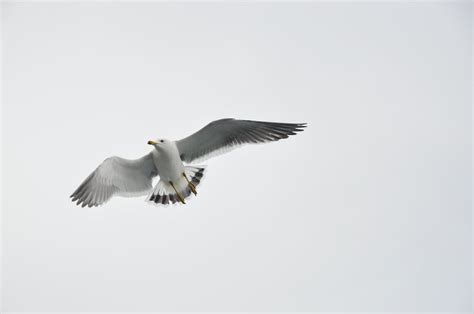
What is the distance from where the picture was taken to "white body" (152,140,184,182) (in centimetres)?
579

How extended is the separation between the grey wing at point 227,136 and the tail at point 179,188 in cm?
16

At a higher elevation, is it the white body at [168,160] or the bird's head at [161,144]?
the bird's head at [161,144]

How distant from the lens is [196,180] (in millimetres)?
6078

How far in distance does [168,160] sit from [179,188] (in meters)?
0.44

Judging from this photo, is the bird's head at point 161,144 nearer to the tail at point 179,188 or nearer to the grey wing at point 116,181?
the grey wing at point 116,181

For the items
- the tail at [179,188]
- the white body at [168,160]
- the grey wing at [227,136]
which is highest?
the grey wing at [227,136]

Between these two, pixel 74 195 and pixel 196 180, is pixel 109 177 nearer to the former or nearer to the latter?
pixel 74 195

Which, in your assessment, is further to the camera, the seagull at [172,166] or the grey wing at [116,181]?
the grey wing at [116,181]

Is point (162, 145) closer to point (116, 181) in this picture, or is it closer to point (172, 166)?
point (172, 166)

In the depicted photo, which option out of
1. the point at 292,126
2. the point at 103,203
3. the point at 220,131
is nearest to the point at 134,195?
the point at 103,203

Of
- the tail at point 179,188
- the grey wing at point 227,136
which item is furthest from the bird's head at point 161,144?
the tail at point 179,188

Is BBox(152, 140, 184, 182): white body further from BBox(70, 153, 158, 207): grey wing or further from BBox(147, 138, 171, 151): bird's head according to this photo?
BBox(70, 153, 158, 207): grey wing

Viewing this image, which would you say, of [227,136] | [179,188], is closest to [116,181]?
[179,188]

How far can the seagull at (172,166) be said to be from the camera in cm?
580
